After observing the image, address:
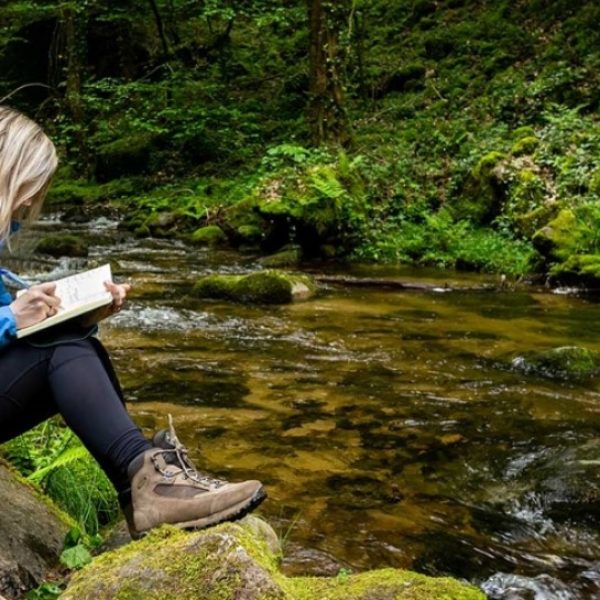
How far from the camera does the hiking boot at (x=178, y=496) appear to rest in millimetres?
2400

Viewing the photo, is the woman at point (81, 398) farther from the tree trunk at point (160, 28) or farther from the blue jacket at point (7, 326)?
the tree trunk at point (160, 28)

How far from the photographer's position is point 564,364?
6129 millimetres

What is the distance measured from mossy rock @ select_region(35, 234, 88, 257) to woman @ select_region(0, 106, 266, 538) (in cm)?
969

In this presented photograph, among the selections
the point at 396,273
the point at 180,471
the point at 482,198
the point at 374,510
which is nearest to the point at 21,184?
the point at 180,471

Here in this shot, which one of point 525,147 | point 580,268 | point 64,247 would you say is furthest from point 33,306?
point 525,147

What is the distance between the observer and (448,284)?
991 cm

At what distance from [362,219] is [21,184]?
10.2 meters

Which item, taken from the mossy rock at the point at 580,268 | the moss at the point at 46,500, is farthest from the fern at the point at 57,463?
the mossy rock at the point at 580,268

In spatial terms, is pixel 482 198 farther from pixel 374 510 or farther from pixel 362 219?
pixel 374 510

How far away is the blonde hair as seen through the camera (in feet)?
8.20

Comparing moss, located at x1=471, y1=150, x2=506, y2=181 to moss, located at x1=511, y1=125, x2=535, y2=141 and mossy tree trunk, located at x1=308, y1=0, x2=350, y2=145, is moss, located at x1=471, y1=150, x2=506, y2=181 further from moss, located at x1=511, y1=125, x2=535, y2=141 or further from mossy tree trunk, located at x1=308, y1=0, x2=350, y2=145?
mossy tree trunk, located at x1=308, y1=0, x2=350, y2=145

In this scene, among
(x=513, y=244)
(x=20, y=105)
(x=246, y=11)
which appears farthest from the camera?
(x=20, y=105)

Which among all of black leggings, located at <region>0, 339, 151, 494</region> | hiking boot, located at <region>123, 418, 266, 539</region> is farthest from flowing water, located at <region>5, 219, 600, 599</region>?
black leggings, located at <region>0, 339, 151, 494</region>

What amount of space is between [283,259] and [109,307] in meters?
8.91
